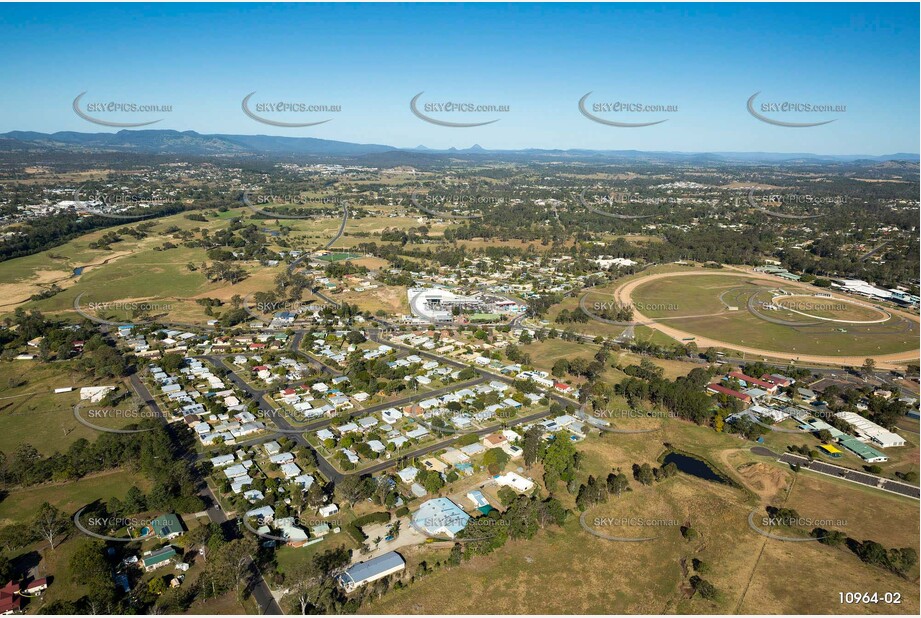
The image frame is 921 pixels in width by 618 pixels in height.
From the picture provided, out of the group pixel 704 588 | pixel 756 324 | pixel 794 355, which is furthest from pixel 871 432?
pixel 756 324

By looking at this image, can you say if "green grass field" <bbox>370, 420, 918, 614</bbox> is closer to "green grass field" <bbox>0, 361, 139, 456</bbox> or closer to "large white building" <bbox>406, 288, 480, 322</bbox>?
"green grass field" <bbox>0, 361, 139, 456</bbox>

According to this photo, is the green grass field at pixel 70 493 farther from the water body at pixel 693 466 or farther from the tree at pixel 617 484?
the water body at pixel 693 466

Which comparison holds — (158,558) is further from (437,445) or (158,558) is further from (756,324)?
(756,324)

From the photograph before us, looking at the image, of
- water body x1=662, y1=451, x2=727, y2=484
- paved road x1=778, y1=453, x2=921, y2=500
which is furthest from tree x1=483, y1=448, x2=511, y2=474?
paved road x1=778, y1=453, x2=921, y2=500

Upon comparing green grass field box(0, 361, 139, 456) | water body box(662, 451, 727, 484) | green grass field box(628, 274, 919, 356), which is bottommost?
water body box(662, 451, 727, 484)

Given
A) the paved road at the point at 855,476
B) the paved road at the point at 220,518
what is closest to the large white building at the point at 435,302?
the paved road at the point at 220,518

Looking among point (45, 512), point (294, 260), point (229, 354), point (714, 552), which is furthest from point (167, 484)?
point (294, 260)
